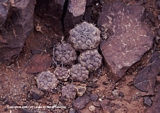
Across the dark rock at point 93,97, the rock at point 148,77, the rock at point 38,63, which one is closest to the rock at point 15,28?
the rock at point 38,63

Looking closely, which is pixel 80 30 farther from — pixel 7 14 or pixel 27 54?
pixel 7 14

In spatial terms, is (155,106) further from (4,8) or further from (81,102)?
(4,8)

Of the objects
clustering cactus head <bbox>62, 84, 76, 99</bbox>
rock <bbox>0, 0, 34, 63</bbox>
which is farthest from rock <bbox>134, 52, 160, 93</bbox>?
rock <bbox>0, 0, 34, 63</bbox>

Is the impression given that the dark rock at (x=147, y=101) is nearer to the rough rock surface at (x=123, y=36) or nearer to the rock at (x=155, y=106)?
the rock at (x=155, y=106)

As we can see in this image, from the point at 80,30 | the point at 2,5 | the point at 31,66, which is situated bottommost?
the point at 31,66

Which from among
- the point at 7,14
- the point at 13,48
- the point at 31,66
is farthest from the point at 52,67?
the point at 7,14

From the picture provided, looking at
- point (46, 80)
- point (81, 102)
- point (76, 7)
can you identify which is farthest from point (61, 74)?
point (76, 7)
